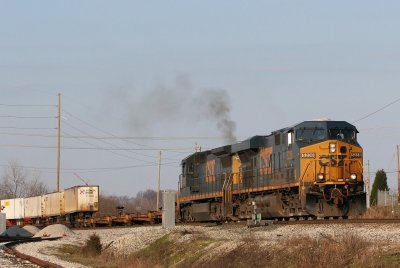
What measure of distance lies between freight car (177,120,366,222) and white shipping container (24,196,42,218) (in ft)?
111

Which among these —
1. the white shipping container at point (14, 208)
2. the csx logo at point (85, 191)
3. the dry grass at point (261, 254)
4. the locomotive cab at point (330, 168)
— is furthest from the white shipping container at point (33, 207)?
the dry grass at point (261, 254)

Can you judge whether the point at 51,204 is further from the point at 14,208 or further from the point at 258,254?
the point at 258,254

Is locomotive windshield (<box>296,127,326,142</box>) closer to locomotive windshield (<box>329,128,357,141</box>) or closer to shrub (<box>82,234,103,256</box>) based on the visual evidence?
A: locomotive windshield (<box>329,128,357,141</box>)

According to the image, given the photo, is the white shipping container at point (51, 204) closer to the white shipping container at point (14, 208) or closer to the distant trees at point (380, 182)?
the white shipping container at point (14, 208)

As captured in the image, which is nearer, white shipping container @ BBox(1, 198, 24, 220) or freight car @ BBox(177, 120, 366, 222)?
freight car @ BBox(177, 120, 366, 222)

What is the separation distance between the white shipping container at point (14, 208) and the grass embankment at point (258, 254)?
1862 inches

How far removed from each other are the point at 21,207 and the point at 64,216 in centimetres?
1188

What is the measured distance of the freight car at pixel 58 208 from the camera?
54.8m

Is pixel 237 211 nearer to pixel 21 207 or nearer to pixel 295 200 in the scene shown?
pixel 295 200

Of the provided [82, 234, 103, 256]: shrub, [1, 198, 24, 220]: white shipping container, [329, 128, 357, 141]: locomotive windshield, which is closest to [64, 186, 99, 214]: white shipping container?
[1, 198, 24, 220]: white shipping container

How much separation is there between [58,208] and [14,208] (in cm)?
1275

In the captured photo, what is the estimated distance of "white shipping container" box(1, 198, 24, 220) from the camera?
68.7 m

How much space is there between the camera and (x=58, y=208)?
58.9 metres

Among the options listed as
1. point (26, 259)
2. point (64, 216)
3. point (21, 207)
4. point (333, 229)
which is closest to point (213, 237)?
point (333, 229)
